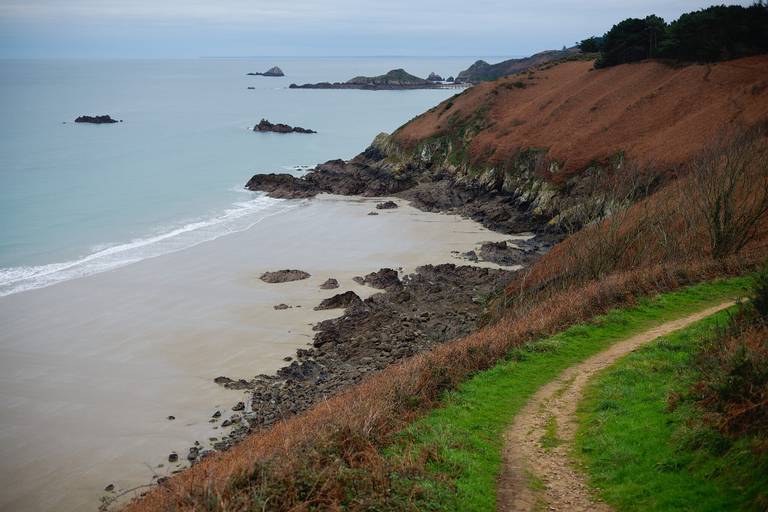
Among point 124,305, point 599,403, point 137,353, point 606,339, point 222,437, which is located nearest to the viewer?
point 599,403

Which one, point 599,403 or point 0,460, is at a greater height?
point 599,403

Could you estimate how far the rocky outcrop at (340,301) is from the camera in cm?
3045

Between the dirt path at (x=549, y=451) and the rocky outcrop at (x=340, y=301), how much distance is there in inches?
631

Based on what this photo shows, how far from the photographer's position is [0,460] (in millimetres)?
18547

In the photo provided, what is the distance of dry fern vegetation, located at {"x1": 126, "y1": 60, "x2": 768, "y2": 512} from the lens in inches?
372

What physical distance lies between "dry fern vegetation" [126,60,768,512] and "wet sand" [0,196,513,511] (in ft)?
13.6

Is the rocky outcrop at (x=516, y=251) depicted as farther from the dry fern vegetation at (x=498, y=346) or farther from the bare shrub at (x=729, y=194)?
the bare shrub at (x=729, y=194)

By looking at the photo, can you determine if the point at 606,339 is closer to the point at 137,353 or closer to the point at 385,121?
the point at 137,353

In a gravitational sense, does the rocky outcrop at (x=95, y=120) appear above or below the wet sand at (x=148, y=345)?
above

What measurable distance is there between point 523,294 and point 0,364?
2116cm

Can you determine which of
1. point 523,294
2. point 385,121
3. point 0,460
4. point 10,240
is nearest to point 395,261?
point 523,294

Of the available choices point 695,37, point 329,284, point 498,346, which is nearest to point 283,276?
point 329,284

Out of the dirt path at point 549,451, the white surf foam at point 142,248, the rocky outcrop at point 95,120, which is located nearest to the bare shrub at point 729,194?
the dirt path at point 549,451

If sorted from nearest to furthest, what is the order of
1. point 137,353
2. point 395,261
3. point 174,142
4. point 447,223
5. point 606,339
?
1. point 606,339
2. point 137,353
3. point 395,261
4. point 447,223
5. point 174,142
